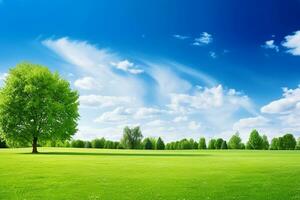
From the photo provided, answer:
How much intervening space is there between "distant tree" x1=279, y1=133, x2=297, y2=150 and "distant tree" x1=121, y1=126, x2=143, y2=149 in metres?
63.6

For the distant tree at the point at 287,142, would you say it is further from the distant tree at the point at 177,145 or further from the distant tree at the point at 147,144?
the distant tree at the point at 147,144

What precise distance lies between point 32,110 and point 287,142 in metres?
128

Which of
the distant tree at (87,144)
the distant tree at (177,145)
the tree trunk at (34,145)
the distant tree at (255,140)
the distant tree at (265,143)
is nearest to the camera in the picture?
the tree trunk at (34,145)

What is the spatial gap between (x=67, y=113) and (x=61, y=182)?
5629 centimetres

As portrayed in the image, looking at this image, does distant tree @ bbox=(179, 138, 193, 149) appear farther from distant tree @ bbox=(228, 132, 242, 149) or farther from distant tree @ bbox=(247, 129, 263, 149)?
distant tree @ bbox=(247, 129, 263, 149)

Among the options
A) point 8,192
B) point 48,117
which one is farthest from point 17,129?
point 8,192

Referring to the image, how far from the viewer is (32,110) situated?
78.6 m

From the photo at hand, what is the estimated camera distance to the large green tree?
7775 cm

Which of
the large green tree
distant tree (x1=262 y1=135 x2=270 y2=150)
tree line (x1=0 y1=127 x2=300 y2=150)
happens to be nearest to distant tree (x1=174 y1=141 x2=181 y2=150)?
tree line (x1=0 y1=127 x2=300 y2=150)

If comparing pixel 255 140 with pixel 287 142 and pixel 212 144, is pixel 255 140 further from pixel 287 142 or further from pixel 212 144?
pixel 212 144

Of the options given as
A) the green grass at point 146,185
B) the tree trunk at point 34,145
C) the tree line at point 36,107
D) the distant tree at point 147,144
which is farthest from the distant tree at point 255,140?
the green grass at point 146,185

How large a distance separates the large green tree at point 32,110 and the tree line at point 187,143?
9210cm

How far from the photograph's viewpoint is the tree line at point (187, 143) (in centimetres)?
17162

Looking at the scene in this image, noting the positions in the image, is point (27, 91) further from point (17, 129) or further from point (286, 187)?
point (286, 187)
